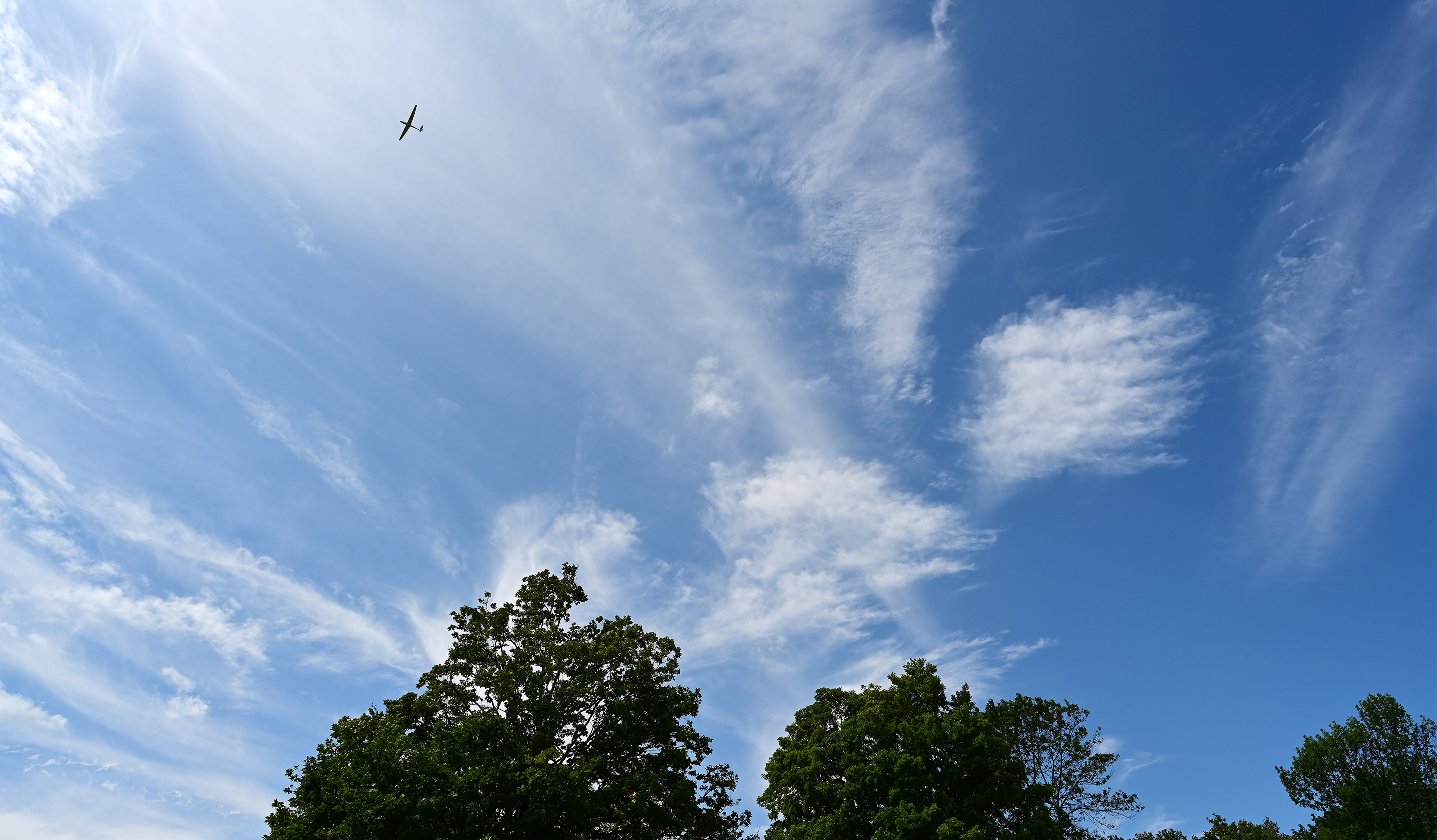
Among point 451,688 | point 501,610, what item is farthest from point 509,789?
point 501,610

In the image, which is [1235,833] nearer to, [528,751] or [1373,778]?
[1373,778]

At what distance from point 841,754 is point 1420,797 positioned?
3183cm

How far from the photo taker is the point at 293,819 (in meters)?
23.3

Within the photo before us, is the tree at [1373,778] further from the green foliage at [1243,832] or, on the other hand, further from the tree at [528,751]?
the tree at [528,751]

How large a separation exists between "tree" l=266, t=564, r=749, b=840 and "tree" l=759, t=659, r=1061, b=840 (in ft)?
26.7

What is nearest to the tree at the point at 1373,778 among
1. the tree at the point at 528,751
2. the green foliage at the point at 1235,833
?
the green foliage at the point at 1235,833

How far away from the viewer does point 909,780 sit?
32.8 metres

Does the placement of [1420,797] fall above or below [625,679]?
below

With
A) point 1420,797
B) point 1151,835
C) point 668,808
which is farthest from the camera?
point 1151,835

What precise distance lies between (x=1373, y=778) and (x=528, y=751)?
47493 mm

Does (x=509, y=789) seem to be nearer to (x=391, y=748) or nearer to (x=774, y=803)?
(x=391, y=748)

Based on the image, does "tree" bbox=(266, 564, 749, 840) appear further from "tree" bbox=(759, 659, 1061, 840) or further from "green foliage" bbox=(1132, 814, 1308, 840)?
"green foliage" bbox=(1132, 814, 1308, 840)

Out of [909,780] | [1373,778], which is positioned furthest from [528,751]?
[1373,778]

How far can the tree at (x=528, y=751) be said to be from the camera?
902 inches
